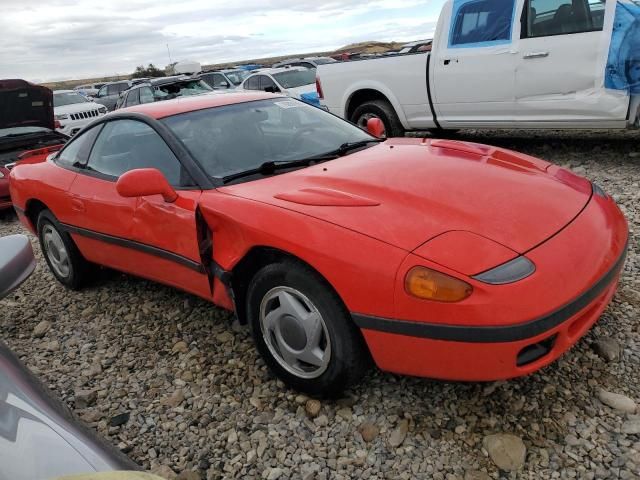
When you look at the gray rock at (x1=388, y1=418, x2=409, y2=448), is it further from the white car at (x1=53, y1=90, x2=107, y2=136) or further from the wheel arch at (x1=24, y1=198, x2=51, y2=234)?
the white car at (x1=53, y1=90, x2=107, y2=136)

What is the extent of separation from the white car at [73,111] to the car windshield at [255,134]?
1070 centimetres

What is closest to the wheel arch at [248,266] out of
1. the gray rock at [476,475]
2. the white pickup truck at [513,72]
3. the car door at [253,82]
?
the gray rock at [476,475]

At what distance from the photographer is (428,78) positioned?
6457 mm

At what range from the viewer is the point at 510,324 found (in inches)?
75.0

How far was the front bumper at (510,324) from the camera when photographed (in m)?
1.92

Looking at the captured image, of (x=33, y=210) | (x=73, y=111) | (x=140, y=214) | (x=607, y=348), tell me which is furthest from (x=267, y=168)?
(x=73, y=111)

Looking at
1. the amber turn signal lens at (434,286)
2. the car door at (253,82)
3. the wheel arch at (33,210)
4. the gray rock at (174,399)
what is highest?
the car door at (253,82)

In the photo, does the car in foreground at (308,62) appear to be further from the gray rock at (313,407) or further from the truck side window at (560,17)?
the gray rock at (313,407)

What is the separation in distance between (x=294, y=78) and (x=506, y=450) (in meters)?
11.7

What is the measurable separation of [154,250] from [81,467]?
189 cm

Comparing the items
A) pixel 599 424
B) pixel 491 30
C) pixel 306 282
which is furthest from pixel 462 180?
pixel 491 30

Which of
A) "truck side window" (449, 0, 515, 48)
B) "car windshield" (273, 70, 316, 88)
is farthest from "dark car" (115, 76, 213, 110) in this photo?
"truck side window" (449, 0, 515, 48)

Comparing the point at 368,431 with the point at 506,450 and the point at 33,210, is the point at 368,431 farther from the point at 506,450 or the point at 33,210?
the point at 33,210

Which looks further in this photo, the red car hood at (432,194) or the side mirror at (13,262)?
the red car hood at (432,194)
